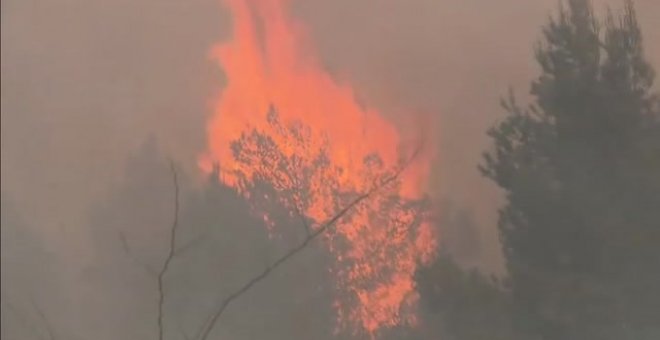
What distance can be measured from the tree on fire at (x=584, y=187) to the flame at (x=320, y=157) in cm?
13

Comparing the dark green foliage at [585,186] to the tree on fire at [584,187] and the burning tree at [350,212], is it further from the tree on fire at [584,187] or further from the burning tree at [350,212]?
the burning tree at [350,212]

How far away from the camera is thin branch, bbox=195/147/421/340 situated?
111cm

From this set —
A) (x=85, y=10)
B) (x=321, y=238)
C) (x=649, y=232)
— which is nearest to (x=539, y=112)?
(x=649, y=232)

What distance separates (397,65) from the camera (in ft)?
3.68

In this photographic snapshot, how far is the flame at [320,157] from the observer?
3.61 ft

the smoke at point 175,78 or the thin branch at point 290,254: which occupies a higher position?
the smoke at point 175,78

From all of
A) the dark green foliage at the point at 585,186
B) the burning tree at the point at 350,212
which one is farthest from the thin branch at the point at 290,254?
the dark green foliage at the point at 585,186

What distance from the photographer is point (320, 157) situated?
45.2 inches

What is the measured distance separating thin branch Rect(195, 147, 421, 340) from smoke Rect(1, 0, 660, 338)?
62 millimetres

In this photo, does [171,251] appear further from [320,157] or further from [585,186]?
[585,186]

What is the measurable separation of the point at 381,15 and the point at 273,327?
0.43m

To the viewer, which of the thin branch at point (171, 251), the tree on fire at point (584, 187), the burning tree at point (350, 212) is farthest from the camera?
the thin branch at point (171, 251)

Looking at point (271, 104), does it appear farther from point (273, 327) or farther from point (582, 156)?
point (582, 156)

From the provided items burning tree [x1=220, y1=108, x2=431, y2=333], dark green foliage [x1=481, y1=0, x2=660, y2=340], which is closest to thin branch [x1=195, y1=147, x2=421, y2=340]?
burning tree [x1=220, y1=108, x2=431, y2=333]
